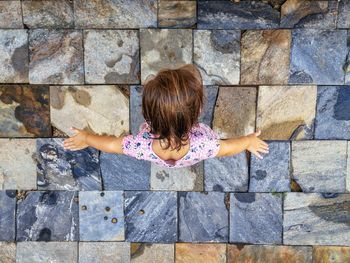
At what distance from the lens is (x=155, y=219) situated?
293 centimetres

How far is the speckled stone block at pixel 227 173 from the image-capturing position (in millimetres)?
2830

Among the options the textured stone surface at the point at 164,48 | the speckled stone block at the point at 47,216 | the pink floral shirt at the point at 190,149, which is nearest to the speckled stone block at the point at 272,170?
the pink floral shirt at the point at 190,149

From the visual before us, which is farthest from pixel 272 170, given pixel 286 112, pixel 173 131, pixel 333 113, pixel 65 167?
pixel 65 167

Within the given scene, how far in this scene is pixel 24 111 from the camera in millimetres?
2824

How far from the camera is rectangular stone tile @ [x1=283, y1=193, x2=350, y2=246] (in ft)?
9.46

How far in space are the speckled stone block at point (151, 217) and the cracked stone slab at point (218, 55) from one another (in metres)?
0.88

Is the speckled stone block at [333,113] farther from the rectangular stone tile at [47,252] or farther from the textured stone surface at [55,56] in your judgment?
the rectangular stone tile at [47,252]

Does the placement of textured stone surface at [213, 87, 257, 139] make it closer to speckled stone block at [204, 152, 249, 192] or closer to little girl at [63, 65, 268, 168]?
speckled stone block at [204, 152, 249, 192]

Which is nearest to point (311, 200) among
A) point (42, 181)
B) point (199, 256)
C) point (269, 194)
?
point (269, 194)

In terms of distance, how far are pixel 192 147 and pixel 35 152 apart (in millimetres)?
1312

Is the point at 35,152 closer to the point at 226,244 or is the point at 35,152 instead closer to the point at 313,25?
the point at 226,244

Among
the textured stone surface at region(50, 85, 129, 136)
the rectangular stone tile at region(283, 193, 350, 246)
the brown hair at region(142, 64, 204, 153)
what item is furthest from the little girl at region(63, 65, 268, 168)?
the rectangular stone tile at region(283, 193, 350, 246)

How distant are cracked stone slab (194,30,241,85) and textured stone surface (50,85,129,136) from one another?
1.83 ft

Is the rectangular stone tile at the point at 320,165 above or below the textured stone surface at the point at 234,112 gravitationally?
below
